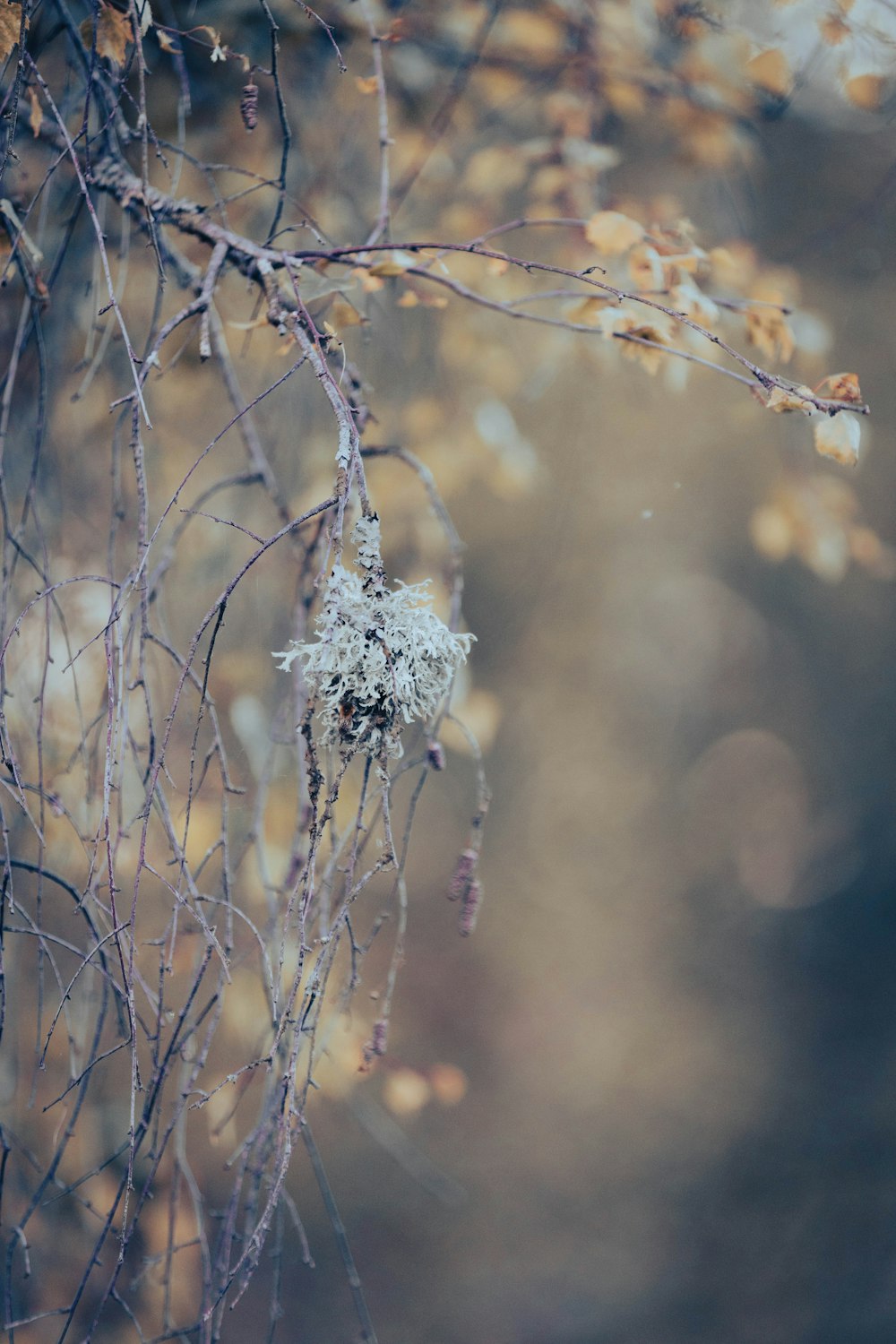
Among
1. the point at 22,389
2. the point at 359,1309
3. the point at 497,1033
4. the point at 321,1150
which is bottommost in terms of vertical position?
the point at 359,1309

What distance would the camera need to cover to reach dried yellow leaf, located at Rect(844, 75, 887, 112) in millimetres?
950

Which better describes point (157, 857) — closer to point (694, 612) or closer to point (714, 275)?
point (694, 612)

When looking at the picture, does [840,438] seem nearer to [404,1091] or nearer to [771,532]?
[771,532]

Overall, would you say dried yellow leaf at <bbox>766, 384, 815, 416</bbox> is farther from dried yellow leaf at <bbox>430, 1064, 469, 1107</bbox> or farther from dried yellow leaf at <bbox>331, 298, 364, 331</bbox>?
dried yellow leaf at <bbox>430, 1064, 469, 1107</bbox>

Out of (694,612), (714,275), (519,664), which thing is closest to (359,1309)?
(519,664)

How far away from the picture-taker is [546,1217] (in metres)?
1.13

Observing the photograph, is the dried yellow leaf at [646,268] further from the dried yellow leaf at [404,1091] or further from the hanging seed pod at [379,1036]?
the dried yellow leaf at [404,1091]

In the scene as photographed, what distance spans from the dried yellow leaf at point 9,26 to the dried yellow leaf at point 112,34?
54 millimetres

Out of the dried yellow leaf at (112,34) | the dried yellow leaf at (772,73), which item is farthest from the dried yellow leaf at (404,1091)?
the dried yellow leaf at (772,73)

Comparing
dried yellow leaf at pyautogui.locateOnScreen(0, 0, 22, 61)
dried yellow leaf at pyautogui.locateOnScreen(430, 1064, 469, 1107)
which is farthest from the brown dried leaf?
dried yellow leaf at pyautogui.locateOnScreen(430, 1064, 469, 1107)

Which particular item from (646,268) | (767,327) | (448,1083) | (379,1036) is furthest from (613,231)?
(448,1083)

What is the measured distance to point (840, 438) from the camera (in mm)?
551

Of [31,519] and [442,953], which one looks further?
[442,953]

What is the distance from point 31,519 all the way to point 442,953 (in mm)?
731
